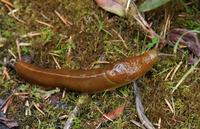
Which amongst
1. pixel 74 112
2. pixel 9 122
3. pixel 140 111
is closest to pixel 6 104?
pixel 9 122

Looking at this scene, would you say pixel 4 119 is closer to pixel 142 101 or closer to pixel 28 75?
pixel 28 75

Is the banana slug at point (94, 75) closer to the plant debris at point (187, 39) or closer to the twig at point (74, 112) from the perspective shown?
the twig at point (74, 112)

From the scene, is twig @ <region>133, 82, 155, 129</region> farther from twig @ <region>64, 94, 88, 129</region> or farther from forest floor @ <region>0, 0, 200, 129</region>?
twig @ <region>64, 94, 88, 129</region>

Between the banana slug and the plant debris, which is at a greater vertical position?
the plant debris

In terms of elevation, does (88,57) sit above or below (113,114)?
above

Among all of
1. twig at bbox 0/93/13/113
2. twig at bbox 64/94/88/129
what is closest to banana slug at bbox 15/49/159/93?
twig at bbox 64/94/88/129

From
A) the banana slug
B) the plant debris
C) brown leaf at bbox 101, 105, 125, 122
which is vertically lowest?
brown leaf at bbox 101, 105, 125, 122

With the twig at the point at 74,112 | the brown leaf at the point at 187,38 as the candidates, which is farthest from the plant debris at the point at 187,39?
the twig at the point at 74,112

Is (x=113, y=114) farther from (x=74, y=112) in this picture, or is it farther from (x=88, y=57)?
(x=88, y=57)
